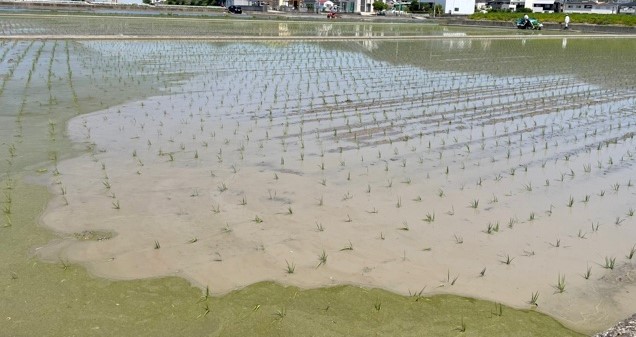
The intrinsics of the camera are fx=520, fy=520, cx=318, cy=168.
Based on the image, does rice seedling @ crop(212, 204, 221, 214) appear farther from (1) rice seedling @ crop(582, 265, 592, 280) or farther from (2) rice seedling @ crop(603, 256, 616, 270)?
(2) rice seedling @ crop(603, 256, 616, 270)

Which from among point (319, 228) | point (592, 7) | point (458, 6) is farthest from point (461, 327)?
point (592, 7)

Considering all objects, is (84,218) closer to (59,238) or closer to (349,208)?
(59,238)

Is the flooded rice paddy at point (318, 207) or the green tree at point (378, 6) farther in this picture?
the green tree at point (378, 6)

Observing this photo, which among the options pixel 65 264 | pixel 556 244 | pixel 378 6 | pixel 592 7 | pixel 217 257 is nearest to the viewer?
pixel 65 264

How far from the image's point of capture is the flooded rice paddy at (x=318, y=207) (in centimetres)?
315

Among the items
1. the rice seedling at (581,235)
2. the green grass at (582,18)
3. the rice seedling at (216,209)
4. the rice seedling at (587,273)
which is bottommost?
the rice seedling at (587,273)

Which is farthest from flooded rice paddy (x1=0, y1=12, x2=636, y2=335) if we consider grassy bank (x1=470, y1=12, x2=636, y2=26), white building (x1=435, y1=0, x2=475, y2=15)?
white building (x1=435, y1=0, x2=475, y2=15)

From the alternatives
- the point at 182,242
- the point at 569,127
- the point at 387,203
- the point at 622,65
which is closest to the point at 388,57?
the point at 622,65

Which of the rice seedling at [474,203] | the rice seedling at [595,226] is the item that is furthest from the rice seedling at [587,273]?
the rice seedling at [474,203]

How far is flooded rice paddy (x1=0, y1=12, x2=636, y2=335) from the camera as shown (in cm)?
315

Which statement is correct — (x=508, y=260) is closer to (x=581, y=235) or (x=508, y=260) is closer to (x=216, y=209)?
(x=581, y=235)

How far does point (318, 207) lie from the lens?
178 inches

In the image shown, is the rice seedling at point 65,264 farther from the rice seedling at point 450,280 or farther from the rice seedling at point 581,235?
the rice seedling at point 581,235

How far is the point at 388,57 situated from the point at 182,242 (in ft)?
47.8
